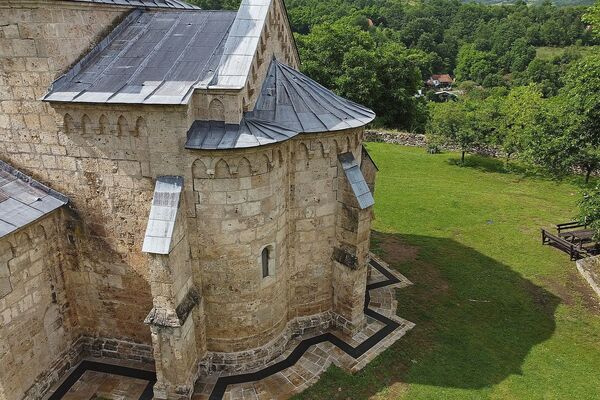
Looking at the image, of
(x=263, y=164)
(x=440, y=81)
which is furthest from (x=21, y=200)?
(x=440, y=81)

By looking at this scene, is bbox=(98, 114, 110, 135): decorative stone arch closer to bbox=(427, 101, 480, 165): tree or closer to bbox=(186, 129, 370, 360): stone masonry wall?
bbox=(186, 129, 370, 360): stone masonry wall

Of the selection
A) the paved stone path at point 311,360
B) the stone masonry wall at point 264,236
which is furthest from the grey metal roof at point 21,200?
the paved stone path at point 311,360

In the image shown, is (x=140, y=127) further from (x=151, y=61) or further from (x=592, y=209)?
(x=592, y=209)

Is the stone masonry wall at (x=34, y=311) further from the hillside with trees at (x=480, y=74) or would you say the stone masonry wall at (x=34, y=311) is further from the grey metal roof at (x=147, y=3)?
the hillside with trees at (x=480, y=74)

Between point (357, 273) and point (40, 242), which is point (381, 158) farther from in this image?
point (40, 242)

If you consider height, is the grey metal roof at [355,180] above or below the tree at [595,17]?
below

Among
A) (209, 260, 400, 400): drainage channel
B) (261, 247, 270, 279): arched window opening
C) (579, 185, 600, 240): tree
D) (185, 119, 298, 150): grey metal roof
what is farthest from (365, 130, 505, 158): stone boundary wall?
(185, 119, 298, 150): grey metal roof
